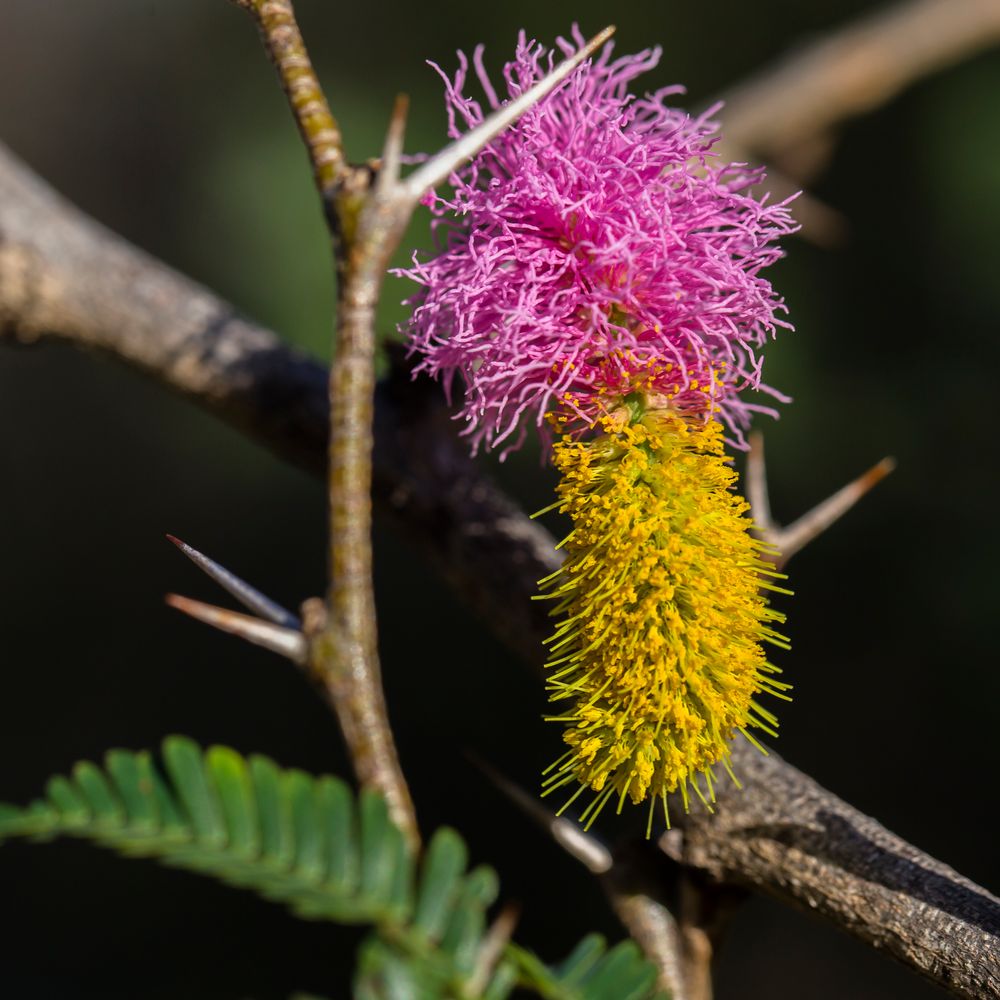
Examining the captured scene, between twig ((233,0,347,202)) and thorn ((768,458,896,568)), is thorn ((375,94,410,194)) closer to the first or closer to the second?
twig ((233,0,347,202))

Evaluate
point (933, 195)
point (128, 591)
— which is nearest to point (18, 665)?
point (128, 591)

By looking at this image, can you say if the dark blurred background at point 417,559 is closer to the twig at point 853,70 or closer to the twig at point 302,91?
the twig at point 853,70

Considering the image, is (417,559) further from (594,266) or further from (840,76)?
(594,266)

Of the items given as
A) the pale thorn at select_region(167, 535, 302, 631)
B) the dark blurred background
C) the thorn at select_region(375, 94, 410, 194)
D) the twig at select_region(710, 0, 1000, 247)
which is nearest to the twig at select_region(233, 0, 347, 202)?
the thorn at select_region(375, 94, 410, 194)

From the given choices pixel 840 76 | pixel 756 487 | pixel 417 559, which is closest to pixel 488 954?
pixel 756 487

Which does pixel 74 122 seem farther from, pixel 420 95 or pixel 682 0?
pixel 682 0

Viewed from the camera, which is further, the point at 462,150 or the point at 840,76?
the point at 840,76

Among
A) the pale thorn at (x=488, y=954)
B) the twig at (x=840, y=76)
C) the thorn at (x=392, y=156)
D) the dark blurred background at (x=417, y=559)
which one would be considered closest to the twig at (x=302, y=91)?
the thorn at (x=392, y=156)
